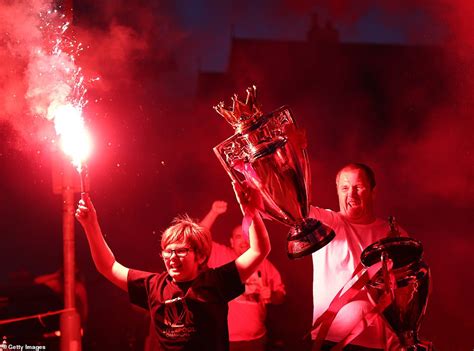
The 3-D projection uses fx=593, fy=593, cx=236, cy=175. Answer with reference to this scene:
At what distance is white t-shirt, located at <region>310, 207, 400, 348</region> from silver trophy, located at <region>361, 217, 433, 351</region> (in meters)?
0.49

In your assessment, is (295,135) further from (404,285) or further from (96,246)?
(96,246)

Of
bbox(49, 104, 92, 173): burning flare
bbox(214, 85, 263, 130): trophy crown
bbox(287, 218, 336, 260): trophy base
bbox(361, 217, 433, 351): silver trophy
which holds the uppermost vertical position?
bbox(49, 104, 92, 173): burning flare

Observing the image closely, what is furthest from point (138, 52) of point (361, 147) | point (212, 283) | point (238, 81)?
point (212, 283)

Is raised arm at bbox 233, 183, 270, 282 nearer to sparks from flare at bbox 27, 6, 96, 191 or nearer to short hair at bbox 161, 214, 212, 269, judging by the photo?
short hair at bbox 161, 214, 212, 269

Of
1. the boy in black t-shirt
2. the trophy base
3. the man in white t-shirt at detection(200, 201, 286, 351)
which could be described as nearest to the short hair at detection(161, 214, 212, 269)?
the boy in black t-shirt

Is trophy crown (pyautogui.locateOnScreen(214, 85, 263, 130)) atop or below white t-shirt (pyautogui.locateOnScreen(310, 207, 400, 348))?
atop

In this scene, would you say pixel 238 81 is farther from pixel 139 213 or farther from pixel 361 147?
pixel 139 213

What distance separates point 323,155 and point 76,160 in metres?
4.00

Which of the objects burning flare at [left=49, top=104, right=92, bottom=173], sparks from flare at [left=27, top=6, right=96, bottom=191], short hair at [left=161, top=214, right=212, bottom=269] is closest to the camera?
short hair at [left=161, top=214, right=212, bottom=269]

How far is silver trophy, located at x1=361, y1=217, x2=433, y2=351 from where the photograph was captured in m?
2.40

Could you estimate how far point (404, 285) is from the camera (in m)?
2.42

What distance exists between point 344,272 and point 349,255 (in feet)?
0.31

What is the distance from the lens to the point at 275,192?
253 centimetres

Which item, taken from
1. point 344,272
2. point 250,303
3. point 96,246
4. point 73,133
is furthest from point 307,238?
point 250,303
